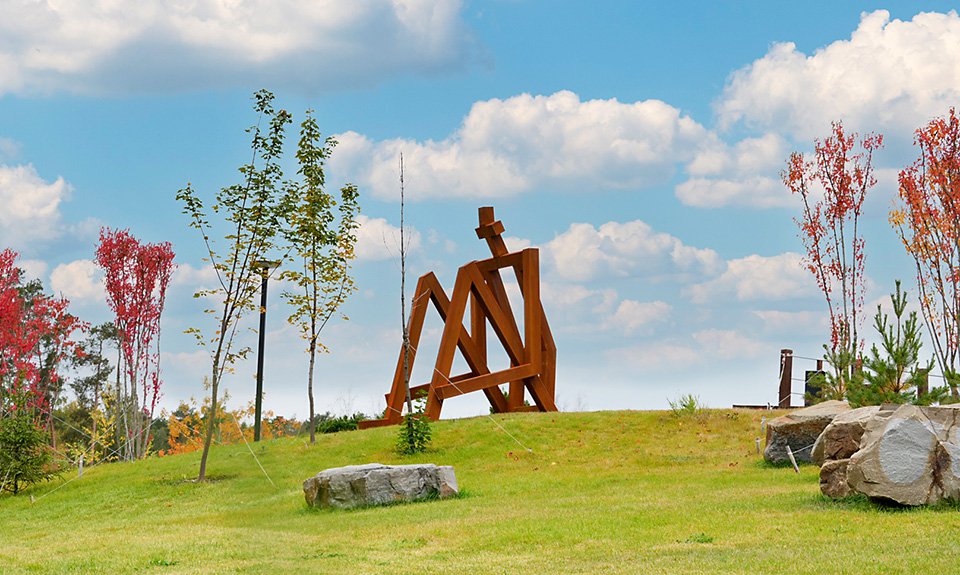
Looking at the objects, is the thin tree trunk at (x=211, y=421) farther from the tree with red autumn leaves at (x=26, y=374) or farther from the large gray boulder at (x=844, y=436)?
the large gray boulder at (x=844, y=436)

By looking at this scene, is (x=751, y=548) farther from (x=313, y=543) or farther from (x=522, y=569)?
(x=313, y=543)

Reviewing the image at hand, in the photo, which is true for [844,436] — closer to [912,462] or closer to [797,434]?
[912,462]

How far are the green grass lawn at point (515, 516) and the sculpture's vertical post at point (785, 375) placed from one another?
652 centimetres

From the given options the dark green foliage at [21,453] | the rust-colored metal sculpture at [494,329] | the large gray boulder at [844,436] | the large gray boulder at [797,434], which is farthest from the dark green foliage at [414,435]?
the large gray boulder at [844,436]

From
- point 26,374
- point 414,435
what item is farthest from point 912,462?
point 26,374

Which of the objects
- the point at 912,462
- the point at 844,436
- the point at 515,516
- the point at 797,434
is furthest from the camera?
the point at 797,434

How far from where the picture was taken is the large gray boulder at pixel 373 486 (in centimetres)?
1619

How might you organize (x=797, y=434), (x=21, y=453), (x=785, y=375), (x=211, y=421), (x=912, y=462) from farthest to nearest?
(x=785, y=375) < (x=21, y=453) < (x=211, y=421) < (x=797, y=434) < (x=912, y=462)

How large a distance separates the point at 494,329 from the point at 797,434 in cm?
971

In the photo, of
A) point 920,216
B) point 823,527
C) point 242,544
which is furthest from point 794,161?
point 242,544

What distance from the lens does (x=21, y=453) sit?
2333cm

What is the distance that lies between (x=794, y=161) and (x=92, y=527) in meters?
24.7

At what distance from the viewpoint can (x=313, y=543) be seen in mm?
12414

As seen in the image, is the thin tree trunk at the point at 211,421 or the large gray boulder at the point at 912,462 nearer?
the large gray boulder at the point at 912,462
